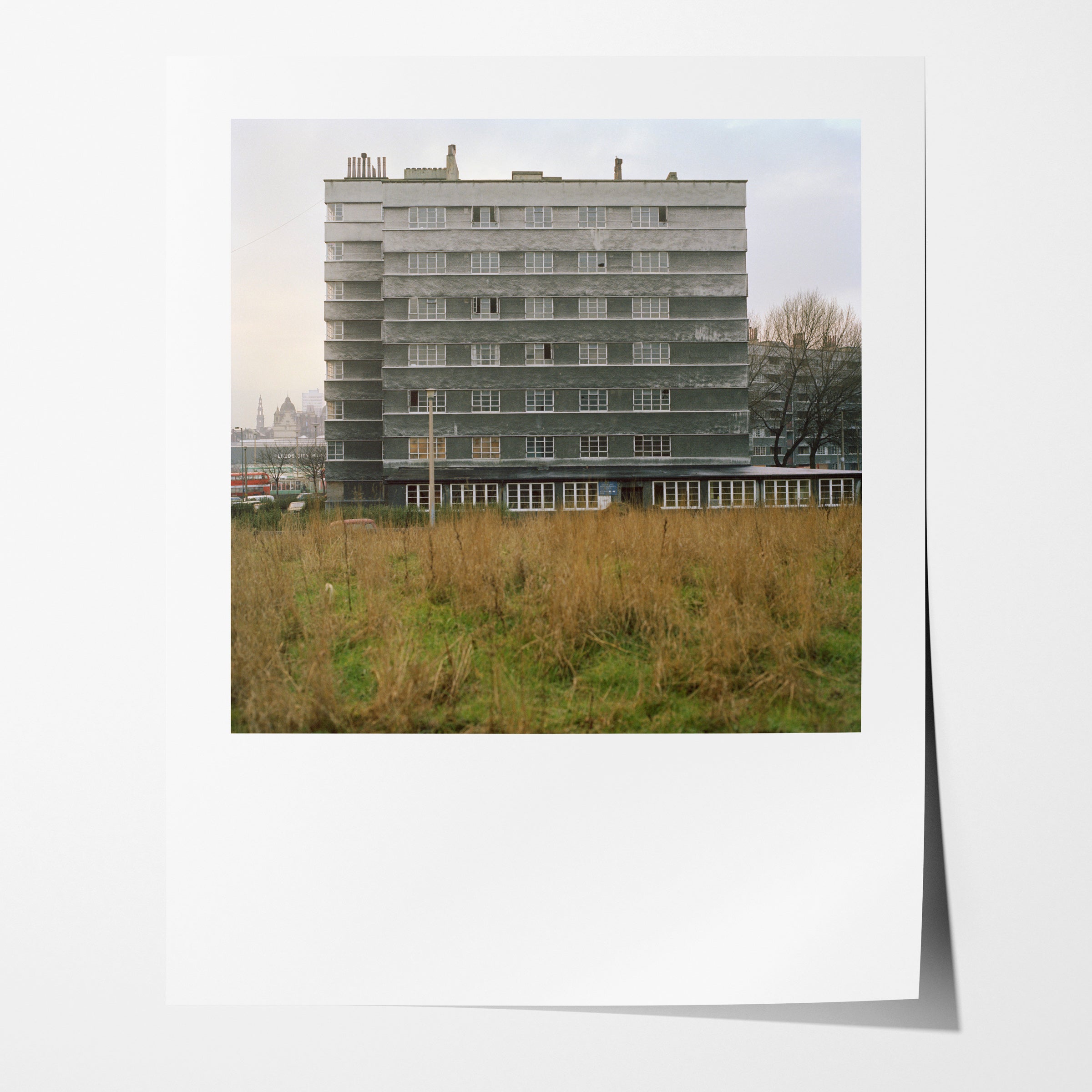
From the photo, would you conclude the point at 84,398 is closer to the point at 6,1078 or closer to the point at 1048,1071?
the point at 6,1078

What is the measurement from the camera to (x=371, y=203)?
3088 mm

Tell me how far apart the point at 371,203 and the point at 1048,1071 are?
4.20m

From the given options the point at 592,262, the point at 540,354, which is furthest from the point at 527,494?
the point at 592,262

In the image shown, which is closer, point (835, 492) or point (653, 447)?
point (835, 492)

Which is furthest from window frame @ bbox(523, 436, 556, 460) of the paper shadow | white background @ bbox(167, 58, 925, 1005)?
the paper shadow

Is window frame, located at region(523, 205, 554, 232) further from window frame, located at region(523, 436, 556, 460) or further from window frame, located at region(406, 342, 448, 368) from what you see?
window frame, located at region(523, 436, 556, 460)

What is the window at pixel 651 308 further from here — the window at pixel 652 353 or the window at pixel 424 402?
the window at pixel 424 402

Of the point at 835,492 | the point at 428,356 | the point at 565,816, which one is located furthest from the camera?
the point at 428,356

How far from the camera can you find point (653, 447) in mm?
3121

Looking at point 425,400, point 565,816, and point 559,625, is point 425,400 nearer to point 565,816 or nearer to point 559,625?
point 559,625

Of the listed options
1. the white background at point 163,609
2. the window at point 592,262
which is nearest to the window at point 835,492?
the white background at point 163,609

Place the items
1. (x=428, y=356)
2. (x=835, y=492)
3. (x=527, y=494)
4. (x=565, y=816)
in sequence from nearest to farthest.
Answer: (x=565, y=816)
(x=835, y=492)
(x=527, y=494)
(x=428, y=356)

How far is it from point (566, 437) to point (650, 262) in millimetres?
781

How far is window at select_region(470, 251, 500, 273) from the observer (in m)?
3.14
